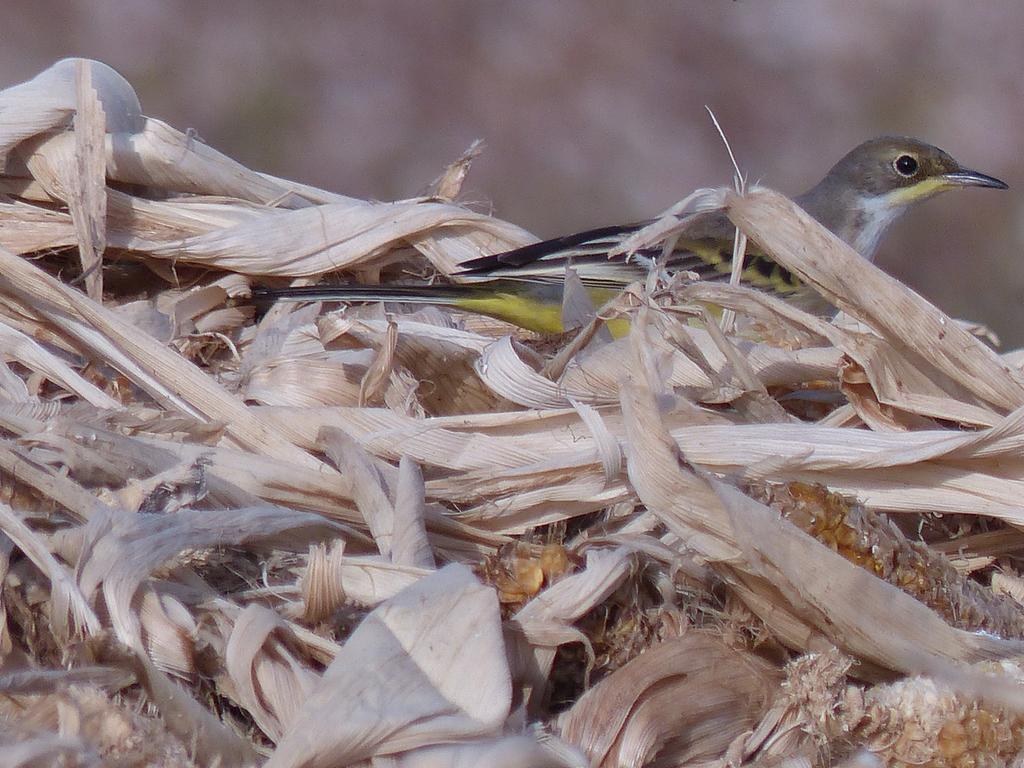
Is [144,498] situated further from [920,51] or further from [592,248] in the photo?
[920,51]

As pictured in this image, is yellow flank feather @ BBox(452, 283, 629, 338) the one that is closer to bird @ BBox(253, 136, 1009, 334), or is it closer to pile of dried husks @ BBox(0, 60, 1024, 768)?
bird @ BBox(253, 136, 1009, 334)

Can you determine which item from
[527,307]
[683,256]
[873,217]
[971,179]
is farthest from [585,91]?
[527,307]

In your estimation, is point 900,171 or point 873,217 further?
point 873,217

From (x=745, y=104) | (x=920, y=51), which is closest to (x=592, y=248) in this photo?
(x=745, y=104)

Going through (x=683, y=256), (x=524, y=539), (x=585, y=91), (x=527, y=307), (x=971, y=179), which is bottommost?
(x=585, y=91)

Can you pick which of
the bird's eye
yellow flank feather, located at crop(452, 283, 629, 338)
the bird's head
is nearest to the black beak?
the bird's head

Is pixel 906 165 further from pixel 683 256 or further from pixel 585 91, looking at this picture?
pixel 585 91

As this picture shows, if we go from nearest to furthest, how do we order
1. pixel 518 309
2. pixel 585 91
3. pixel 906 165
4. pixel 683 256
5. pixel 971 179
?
pixel 518 309
pixel 683 256
pixel 971 179
pixel 906 165
pixel 585 91
